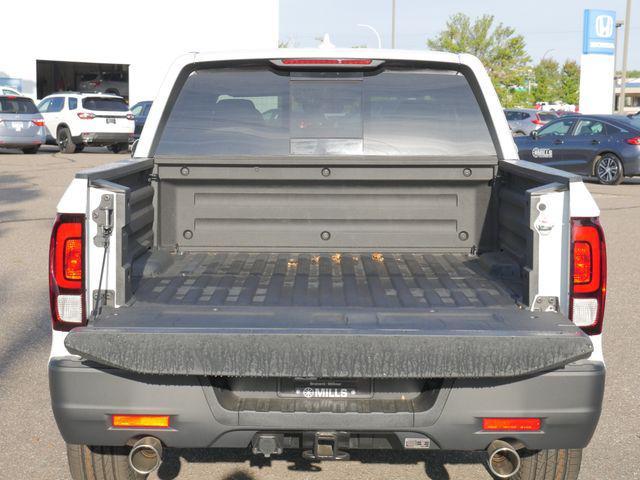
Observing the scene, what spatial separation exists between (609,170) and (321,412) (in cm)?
1807

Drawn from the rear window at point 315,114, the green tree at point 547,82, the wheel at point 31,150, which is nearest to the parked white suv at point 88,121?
the wheel at point 31,150

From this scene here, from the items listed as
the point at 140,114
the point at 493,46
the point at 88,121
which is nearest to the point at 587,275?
the point at 88,121

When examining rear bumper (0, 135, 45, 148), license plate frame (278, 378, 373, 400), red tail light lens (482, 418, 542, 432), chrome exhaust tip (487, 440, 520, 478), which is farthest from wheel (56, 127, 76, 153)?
red tail light lens (482, 418, 542, 432)

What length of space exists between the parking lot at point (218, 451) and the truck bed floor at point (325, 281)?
3.19 ft

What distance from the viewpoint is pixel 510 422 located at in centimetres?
356

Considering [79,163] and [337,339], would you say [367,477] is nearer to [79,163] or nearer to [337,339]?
[337,339]

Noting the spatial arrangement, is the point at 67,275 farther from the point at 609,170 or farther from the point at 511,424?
the point at 609,170

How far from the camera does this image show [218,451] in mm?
4992

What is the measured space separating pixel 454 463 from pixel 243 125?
6.80ft

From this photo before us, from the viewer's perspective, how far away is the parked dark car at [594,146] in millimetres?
20016

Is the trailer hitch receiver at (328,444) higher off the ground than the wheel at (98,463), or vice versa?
the trailer hitch receiver at (328,444)

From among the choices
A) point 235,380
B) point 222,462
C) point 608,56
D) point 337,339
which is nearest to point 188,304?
Result: point 235,380

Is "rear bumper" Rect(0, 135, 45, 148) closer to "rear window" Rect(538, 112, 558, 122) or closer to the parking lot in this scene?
the parking lot

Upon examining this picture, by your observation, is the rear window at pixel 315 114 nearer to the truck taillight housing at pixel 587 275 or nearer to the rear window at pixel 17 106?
the truck taillight housing at pixel 587 275
